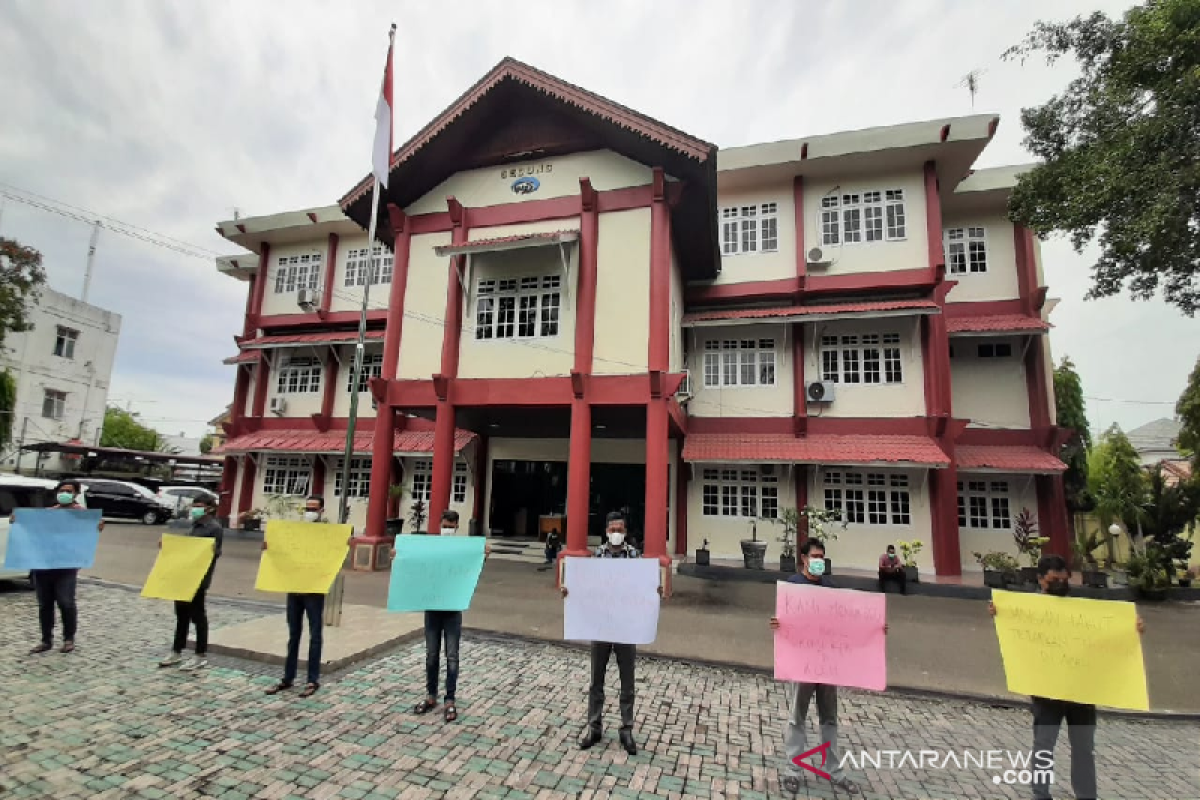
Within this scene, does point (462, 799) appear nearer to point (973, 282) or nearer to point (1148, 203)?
point (1148, 203)

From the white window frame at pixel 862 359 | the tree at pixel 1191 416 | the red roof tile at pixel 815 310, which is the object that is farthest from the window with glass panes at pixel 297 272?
the tree at pixel 1191 416

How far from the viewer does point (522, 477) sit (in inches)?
701

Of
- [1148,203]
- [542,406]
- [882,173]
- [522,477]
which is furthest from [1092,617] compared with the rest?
[522,477]

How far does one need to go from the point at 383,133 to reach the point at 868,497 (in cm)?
1422

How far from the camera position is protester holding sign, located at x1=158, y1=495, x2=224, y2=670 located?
5.68 meters

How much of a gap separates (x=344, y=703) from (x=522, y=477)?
511 inches

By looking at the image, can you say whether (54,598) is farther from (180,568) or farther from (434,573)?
(434,573)

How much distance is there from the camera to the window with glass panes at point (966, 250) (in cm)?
1503

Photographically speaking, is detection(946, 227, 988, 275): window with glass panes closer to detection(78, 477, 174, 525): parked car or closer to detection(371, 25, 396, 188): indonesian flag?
detection(371, 25, 396, 188): indonesian flag

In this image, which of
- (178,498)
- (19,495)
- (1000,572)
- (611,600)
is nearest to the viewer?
(611,600)

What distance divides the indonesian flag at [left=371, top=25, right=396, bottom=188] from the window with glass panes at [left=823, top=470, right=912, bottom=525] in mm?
12947

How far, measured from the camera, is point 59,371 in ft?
87.9

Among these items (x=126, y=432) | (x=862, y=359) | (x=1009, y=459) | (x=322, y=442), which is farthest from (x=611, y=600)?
(x=126, y=432)

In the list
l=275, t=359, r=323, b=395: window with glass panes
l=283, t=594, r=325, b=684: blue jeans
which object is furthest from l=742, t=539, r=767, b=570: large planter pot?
l=275, t=359, r=323, b=395: window with glass panes
